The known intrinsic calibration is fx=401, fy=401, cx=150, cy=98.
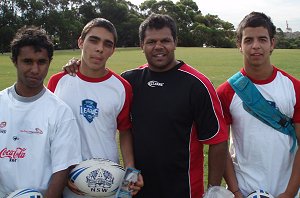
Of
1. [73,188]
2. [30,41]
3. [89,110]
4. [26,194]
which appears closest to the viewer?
[26,194]

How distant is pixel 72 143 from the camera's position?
10.3ft

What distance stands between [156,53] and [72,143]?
108 cm

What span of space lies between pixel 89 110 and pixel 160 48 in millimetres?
826

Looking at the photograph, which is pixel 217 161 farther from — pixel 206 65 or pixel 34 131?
pixel 206 65

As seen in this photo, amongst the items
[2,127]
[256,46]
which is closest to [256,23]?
[256,46]

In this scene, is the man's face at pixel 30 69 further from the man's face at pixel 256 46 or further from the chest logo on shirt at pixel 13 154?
the man's face at pixel 256 46

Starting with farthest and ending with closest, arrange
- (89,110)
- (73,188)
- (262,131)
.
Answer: (89,110) < (262,131) < (73,188)

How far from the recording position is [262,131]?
11.1 feet

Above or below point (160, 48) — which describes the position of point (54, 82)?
below

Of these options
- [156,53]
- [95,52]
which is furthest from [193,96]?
[95,52]

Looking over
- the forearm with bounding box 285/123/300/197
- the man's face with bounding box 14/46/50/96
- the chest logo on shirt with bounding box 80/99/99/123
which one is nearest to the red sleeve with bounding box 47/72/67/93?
the chest logo on shirt with bounding box 80/99/99/123

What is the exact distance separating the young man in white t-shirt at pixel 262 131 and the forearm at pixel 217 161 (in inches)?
2.6

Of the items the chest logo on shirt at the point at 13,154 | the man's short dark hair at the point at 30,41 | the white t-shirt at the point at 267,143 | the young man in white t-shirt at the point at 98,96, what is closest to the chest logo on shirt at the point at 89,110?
the young man in white t-shirt at the point at 98,96

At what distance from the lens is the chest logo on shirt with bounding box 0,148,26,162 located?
9.97 feet
